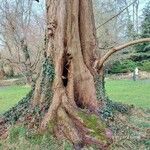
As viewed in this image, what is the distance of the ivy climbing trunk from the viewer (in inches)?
347

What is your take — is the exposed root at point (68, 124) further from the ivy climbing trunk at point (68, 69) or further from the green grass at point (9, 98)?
the green grass at point (9, 98)

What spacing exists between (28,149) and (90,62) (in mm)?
2845

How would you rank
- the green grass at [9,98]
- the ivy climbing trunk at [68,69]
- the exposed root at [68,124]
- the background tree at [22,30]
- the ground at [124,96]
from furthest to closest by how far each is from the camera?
1. the background tree at [22,30]
2. the green grass at [9,98]
3. the ground at [124,96]
4. the ivy climbing trunk at [68,69]
5. the exposed root at [68,124]

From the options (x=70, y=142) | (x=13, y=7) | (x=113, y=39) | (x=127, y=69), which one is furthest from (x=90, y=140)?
(x=127, y=69)

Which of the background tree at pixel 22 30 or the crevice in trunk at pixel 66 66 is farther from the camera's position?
the background tree at pixel 22 30

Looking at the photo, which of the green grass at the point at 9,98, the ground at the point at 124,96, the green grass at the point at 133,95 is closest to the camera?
the green grass at the point at 133,95

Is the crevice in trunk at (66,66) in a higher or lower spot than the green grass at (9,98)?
higher

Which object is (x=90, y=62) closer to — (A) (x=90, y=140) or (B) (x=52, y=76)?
(B) (x=52, y=76)

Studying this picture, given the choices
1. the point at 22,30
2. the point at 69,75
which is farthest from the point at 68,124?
the point at 22,30

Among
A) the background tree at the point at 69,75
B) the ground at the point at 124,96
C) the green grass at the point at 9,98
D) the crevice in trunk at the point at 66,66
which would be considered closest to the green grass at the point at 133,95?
the ground at the point at 124,96

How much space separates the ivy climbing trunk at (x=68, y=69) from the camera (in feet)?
28.9

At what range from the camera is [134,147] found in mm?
8289

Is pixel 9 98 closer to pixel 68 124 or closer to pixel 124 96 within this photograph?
pixel 124 96

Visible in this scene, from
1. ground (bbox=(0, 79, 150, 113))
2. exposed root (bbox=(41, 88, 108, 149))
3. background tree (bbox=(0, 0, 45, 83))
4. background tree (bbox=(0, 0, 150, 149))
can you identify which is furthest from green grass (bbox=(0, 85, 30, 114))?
background tree (bbox=(0, 0, 45, 83))
